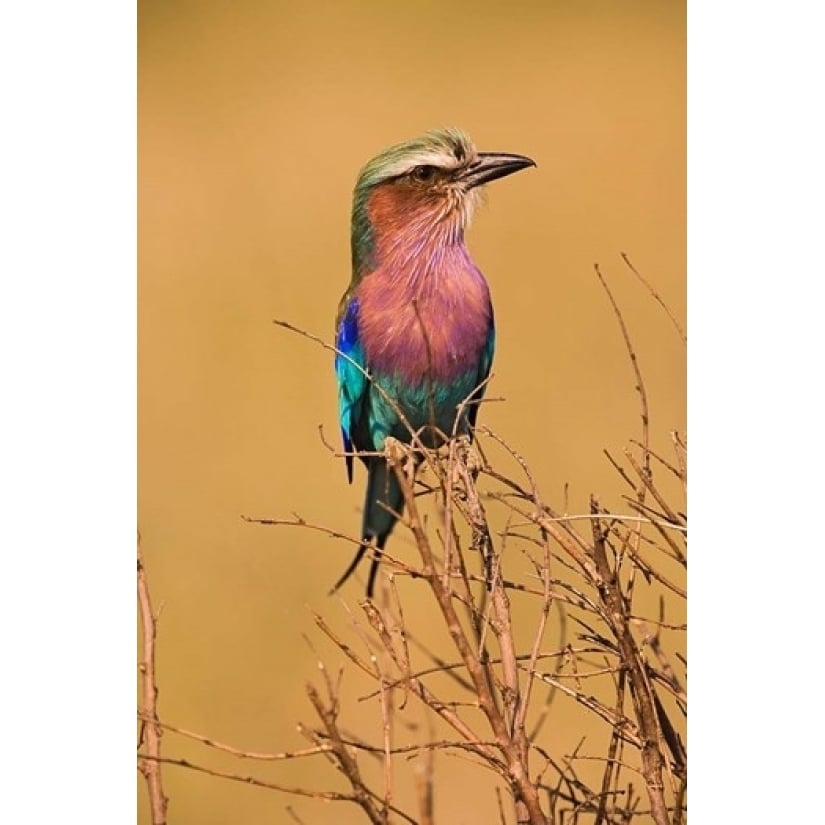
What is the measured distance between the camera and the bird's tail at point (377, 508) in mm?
2178

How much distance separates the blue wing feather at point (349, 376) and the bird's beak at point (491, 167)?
0.93ft

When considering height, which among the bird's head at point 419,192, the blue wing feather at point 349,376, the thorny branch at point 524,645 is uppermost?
the bird's head at point 419,192

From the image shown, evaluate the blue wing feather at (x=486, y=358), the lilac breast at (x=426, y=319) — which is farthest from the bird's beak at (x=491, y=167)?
the blue wing feather at (x=486, y=358)

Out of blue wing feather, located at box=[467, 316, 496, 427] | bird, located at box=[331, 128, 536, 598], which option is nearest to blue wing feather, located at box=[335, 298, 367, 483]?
bird, located at box=[331, 128, 536, 598]

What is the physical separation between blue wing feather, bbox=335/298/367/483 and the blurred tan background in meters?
0.02

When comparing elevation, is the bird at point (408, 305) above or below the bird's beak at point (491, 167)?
below

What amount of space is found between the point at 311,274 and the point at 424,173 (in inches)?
9.9

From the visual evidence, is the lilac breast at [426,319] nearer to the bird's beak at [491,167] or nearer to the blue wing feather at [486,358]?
the blue wing feather at [486,358]

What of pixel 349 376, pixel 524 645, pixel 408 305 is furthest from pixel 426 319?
pixel 524 645

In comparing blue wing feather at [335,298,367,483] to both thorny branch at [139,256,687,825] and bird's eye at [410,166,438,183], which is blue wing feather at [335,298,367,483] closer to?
thorny branch at [139,256,687,825]
